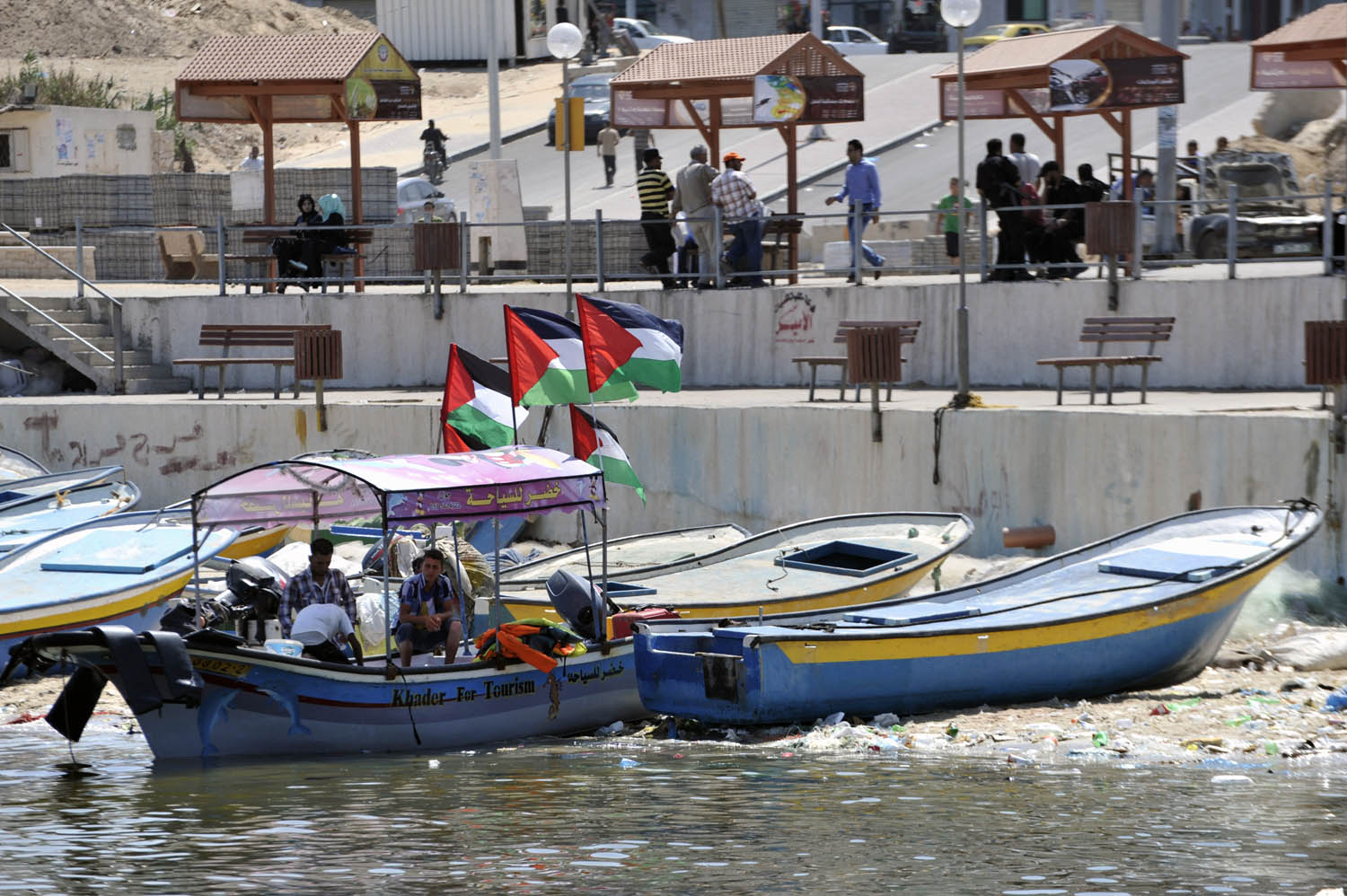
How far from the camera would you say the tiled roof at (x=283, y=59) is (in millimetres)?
26344

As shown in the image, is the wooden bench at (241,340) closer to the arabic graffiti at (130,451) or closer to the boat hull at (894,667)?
the arabic graffiti at (130,451)

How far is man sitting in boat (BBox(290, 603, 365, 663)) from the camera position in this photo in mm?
13148

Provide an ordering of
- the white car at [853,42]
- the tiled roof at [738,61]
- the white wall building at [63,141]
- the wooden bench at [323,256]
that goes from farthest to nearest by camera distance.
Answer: the white car at [853,42]
the white wall building at [63,141]
the wooden bench at [323,256]
the tiled roof at [738,61]

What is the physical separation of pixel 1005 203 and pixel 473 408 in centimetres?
749

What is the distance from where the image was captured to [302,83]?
1035 inches

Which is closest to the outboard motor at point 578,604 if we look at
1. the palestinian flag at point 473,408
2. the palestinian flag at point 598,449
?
the palestinian flag at point 598,449

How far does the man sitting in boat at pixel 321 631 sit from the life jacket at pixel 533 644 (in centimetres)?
98

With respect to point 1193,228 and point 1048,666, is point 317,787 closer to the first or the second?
point 1048,666

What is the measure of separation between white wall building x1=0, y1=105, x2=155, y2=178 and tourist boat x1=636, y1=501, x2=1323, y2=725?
28684 mm

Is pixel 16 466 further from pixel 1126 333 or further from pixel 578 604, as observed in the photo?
pixel 1126 333

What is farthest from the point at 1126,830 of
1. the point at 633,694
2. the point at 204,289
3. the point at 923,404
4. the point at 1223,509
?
the point at 204,289

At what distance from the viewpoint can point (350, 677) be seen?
1263 centimetres

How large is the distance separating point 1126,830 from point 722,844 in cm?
215

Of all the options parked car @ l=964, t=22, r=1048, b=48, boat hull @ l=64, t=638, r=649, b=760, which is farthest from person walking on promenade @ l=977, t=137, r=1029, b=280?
parked car @ l=964, t=22, r=1048, b=48
